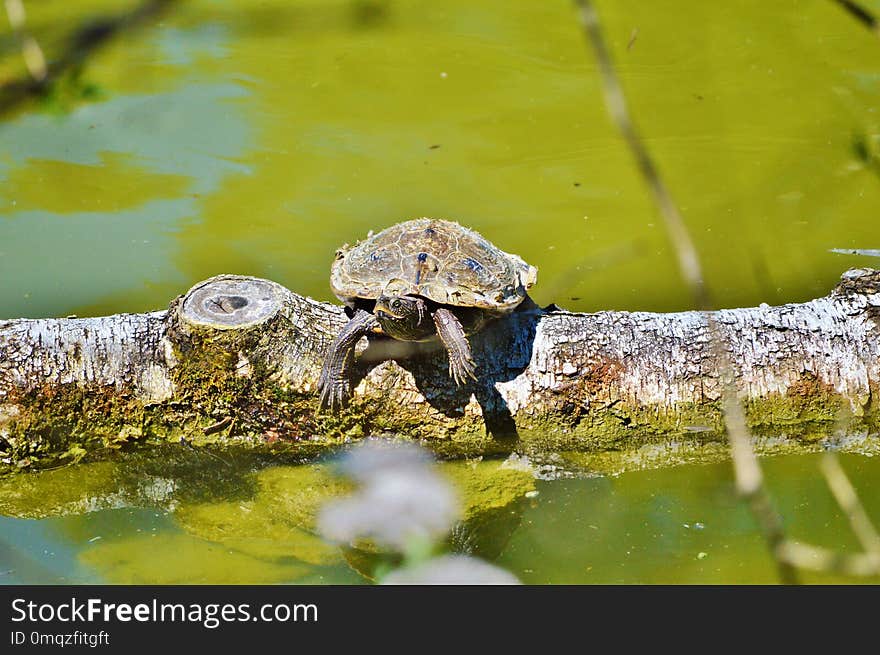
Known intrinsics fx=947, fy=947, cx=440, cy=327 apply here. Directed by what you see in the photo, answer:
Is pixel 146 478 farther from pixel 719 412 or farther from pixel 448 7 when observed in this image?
Result: pixel 448 7

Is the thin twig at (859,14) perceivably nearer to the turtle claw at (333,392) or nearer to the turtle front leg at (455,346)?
the turtle front leg at (455,346)

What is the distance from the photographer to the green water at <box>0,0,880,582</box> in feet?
7.95

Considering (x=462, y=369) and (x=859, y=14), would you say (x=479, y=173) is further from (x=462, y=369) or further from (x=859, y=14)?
(x=859, y=14)

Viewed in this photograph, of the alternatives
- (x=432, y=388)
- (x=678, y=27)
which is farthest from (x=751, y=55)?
(x=432, y=388)

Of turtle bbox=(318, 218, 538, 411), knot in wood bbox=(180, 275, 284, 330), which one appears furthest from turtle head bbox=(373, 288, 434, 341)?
knot in wood bbox=(180, 275, 284, 330)

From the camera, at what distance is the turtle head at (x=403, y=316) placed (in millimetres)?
2289

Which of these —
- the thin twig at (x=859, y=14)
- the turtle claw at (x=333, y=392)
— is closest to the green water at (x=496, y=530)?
the turtle claw at (x=333, y=392)

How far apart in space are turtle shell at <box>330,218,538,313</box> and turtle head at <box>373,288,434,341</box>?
0.17ft

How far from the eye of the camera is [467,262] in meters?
2.51

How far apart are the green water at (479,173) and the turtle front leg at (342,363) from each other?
1.43 ft

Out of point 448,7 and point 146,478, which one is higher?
point 448,7

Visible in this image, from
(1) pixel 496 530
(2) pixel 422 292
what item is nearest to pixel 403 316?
(2) pixel 422 292

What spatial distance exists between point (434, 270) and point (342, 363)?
0.34m

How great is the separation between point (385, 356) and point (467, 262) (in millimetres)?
330
